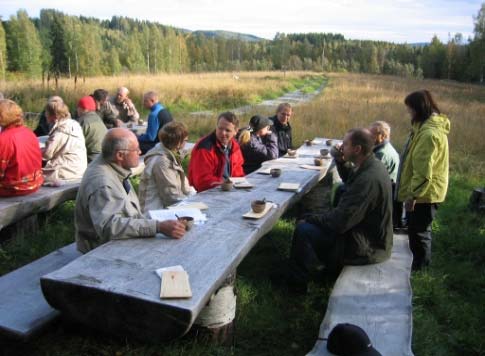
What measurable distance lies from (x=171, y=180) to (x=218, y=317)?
1.57m

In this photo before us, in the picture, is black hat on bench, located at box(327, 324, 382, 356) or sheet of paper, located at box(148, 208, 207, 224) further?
sheet of paper, located at box(148, 208, 207, 224)

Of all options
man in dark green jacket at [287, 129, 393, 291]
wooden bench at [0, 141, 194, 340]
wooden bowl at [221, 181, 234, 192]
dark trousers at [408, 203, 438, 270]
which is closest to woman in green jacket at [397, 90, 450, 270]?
dark trousers at [408, 203, 438, 270]

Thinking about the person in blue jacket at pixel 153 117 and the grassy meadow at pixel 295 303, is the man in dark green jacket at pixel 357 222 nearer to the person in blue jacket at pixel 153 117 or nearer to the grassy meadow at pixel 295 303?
the grassy meadow at pixel 295 303

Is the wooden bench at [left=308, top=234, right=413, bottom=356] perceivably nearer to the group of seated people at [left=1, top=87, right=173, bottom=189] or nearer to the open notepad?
the open notepad

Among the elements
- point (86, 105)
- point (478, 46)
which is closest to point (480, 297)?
point (86, 105)

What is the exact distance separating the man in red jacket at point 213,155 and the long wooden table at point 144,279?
1.35m

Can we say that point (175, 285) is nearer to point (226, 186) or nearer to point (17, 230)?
point (226, 186)

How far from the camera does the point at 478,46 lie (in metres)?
41.8

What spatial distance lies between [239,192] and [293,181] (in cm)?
83

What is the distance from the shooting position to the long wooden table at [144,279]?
204cm

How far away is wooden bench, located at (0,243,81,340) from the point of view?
94.2 inches

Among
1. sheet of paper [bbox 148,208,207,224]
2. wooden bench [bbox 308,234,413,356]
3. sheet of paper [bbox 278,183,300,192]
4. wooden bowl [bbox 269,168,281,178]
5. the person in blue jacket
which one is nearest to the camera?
wooden bench [bbox 308,234,413,356]

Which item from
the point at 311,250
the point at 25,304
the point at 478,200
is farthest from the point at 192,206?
the point at 478,200

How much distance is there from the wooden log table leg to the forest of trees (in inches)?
564
